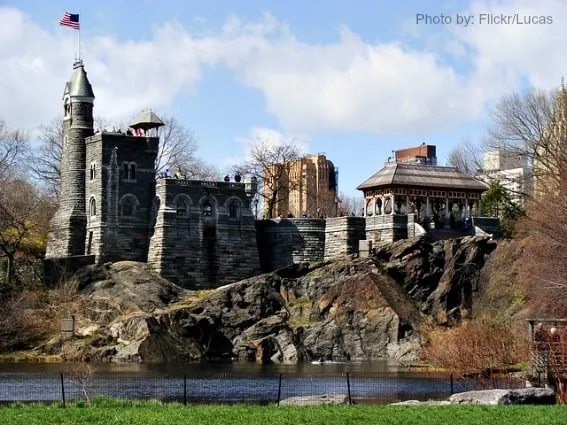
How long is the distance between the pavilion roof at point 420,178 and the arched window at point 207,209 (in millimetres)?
10345

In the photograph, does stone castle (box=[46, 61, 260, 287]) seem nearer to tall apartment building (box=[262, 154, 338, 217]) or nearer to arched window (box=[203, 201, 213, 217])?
arched window (box=[203, 201, 213, 217])

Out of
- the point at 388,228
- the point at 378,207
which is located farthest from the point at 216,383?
the point at 378,207

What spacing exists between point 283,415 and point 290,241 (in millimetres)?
55126

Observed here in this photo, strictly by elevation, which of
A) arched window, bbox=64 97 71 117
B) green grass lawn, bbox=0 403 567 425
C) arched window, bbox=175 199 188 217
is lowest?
green grass lawn, bbox=0 403 567 425

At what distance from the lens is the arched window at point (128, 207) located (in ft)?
280

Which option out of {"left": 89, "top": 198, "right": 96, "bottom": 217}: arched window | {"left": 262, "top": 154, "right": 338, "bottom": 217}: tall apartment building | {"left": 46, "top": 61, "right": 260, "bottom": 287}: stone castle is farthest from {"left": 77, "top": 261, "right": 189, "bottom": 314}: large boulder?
{"left": 262, "top": 154, "right": 338, "bottom": 217}: tall apartment building

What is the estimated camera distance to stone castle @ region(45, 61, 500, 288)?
84688 millimetres

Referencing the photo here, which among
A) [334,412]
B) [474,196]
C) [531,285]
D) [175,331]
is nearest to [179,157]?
[474,196]

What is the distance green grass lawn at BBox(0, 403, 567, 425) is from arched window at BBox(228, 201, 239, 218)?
5088 cm

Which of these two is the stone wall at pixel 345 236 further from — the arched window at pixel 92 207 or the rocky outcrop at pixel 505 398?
the rocky outcrop at pixel 505 398

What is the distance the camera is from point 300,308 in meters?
80.5

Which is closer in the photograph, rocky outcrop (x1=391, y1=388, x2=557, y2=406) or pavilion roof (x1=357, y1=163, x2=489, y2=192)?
rocky outcrop (x1=391, y1=388, x2=557, y2=406)

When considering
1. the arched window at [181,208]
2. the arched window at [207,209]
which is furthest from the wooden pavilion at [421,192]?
the arched window at [181,208]

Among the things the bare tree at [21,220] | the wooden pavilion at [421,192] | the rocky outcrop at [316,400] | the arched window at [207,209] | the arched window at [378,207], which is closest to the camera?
the rocky outcrop at [316,400]
